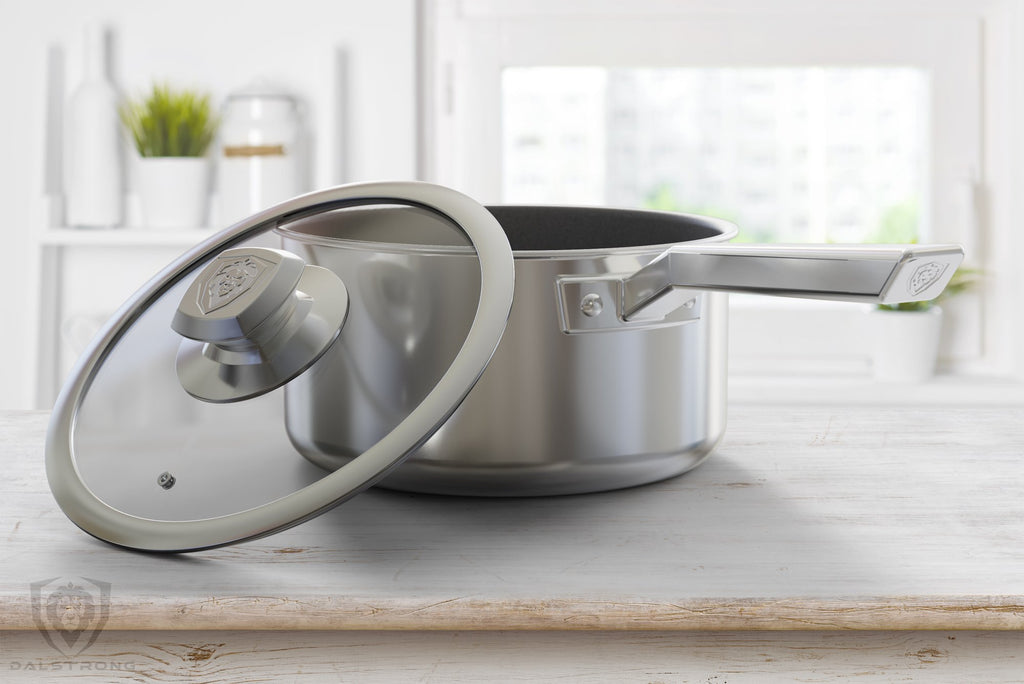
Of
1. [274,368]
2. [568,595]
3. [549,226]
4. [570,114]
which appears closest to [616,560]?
[568,595]

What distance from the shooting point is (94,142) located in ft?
4.96

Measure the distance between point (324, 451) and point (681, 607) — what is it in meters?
0.19

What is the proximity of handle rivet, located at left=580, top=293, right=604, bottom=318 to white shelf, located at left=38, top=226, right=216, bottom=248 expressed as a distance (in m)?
1.17

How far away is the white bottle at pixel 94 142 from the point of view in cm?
151

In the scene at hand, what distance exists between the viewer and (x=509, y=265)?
0.40 meters

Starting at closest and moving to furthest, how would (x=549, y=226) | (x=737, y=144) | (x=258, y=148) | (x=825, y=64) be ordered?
(x=549, y=226) → (x=258, y=148) → (x=825, y=64) → (x=737, y=144)

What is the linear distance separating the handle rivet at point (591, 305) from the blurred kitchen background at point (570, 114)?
1.15 meters

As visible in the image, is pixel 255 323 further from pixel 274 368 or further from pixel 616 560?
pixel 616 560

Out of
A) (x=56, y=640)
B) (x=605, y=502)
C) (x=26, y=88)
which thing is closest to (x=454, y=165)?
(x=26, y=88)

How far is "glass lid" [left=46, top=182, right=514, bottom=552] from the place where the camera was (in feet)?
1.32

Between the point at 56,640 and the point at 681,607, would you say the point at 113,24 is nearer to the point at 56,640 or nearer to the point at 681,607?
the point at 56,640

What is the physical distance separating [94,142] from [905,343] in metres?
1.41

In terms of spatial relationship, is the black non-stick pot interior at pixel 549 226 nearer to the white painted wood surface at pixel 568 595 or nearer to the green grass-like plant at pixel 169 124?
the white painted wood surface at pixel 568 595

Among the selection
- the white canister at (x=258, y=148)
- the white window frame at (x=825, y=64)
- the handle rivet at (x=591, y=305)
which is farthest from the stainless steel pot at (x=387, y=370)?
the white window frame at (x=825, y=64)
